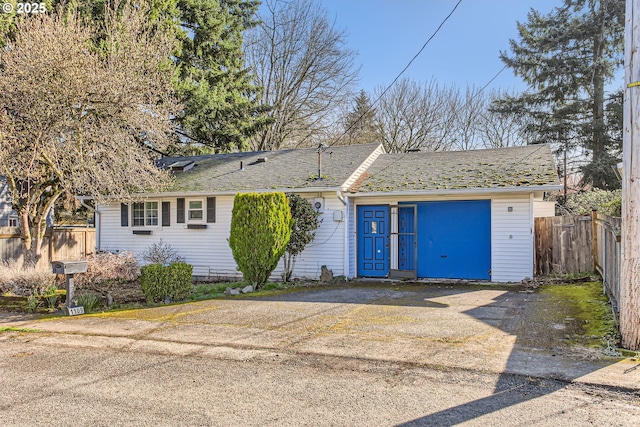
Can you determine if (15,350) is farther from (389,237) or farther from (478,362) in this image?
(389,237)

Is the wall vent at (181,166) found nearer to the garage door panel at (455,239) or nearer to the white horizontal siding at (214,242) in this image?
the white horizontal siding at (214,242)

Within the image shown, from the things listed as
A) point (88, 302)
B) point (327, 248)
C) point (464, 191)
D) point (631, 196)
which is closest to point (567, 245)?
point (464, 191)

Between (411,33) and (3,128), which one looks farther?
(411,33)

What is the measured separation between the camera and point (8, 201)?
17047 mm

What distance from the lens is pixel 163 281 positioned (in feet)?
29.2

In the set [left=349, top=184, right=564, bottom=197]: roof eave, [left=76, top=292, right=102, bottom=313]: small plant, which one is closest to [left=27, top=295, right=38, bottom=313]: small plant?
[left=76, top=292, right=102, bottom=313]: small plant

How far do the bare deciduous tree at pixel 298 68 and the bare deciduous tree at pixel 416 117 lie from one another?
2736 millimetres

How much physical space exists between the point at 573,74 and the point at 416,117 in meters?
7.86

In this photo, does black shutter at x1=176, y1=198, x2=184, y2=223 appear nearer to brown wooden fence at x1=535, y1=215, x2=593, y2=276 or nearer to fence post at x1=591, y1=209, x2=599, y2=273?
brown wooden fence at x1=535, y1=215, x2=593, y2=276

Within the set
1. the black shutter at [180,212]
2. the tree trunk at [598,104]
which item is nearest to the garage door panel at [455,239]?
the black shutter at [180,212]

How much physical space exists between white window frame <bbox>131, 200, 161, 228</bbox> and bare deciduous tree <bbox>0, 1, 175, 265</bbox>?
252 cm

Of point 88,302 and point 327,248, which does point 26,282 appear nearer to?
point 88,302

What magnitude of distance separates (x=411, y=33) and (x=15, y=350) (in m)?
11.6

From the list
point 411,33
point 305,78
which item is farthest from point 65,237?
point 305,78
